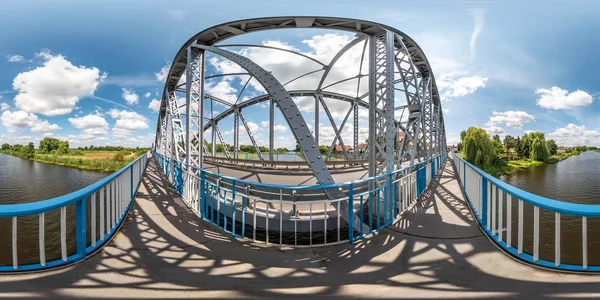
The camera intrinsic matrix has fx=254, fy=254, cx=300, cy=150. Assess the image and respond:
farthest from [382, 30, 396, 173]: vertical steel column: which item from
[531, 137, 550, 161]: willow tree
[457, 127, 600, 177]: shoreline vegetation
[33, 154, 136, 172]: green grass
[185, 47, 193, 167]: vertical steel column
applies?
[531, 137, 550, 161]: willow tree

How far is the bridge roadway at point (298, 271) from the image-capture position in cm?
239

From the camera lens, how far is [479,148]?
3312cm

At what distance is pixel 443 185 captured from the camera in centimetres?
796

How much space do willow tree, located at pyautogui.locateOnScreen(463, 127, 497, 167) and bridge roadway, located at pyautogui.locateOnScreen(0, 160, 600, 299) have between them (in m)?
35.3

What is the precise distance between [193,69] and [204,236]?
619 cm

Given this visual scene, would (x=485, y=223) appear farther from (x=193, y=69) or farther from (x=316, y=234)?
(x=193, y=69)

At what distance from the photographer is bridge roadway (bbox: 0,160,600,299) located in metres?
2.39

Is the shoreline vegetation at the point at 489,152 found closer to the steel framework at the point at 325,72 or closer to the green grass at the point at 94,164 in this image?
the steel framework at the point at 325,72

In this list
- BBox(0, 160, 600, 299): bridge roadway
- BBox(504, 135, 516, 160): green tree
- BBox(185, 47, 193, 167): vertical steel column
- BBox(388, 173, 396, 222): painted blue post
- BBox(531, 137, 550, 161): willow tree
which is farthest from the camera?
BBox(504, 135, 516, 160): green tree

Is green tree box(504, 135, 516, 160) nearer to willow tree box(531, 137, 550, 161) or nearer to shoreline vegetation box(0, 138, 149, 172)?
willow tree box(531, 137, 550, 161)

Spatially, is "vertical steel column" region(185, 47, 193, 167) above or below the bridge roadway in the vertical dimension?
above

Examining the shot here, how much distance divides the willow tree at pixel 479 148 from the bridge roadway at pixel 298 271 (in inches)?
1391

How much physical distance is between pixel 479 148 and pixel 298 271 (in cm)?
3830

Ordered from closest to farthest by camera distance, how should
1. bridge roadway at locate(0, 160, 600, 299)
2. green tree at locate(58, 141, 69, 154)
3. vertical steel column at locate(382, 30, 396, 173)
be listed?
bridge roadway at locate(0, 160, 600, 299) → vertical steel column at locate(382, 30, 396, 173) → green tree at locate(58, 141, 69, 154)
